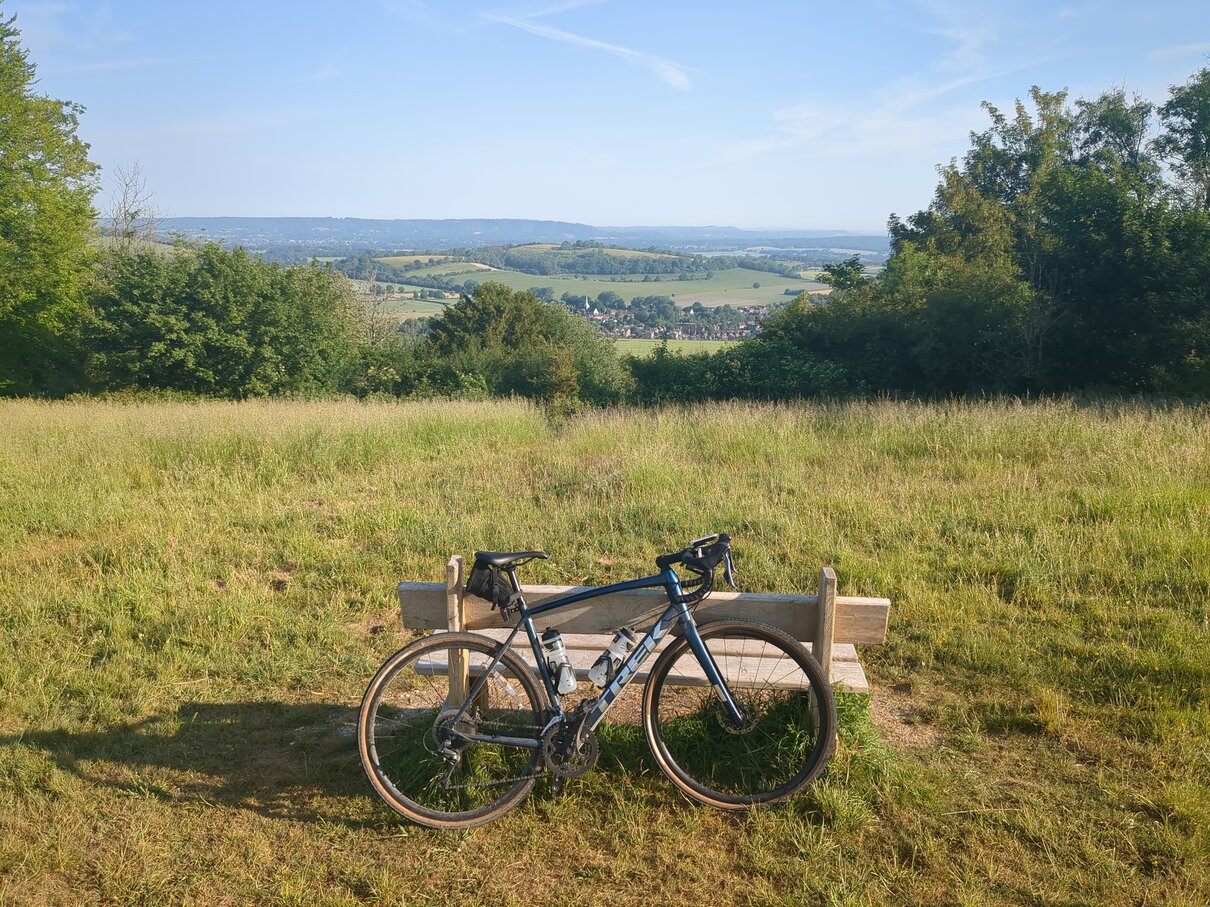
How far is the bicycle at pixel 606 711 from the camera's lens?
344 centimetres

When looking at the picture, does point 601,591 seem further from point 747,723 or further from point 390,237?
point 390,237

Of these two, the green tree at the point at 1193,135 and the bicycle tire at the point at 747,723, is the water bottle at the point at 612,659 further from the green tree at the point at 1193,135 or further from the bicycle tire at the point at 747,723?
the green tree at the point at 1193,135

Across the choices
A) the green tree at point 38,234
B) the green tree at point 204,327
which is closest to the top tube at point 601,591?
the green tree at point 204,327

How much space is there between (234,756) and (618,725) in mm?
1899

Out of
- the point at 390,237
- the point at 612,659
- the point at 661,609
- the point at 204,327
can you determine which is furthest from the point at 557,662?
the point at 390,237

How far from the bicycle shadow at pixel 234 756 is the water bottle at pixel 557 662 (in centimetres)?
99

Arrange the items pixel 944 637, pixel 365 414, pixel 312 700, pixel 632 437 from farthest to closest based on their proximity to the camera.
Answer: pixel 365 414, pixel 632 437, pixel 944 637, pixel 312 700

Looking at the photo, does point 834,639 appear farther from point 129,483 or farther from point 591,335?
point 591,335

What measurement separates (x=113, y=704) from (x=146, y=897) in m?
1.83

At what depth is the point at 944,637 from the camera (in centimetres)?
522

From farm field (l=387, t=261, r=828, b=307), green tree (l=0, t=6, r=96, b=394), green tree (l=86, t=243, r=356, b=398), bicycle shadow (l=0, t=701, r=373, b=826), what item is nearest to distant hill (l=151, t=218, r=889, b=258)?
farm field (l=387, t=261, r=828, b=307)

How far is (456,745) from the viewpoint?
11.6ft

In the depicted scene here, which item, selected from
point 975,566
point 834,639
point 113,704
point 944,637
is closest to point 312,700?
point 113,704

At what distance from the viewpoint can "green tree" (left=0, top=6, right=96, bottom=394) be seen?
26.8m
